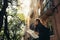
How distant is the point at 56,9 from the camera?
13688mm

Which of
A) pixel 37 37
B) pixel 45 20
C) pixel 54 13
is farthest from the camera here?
pixel 37 37

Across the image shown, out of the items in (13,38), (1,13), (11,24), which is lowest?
(13,38)

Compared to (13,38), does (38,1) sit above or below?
above

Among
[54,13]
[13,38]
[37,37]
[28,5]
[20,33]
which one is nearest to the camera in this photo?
[54,13]

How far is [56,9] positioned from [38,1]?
7784mm

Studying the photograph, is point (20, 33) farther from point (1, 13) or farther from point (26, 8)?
point (1, 13)

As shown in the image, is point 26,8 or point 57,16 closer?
point 57,16

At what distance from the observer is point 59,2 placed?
13109mm

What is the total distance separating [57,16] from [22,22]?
16.6m

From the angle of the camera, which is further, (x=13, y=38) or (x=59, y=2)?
(x=13, y=38)

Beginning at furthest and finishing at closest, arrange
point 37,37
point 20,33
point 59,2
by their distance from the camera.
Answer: point 20,33
point 37,37
point 59,2

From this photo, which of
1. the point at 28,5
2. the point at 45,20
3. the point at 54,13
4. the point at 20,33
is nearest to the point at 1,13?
the point at 45,20

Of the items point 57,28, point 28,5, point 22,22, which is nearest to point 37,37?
point 57,28

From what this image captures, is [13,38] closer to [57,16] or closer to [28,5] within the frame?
[28,5]
